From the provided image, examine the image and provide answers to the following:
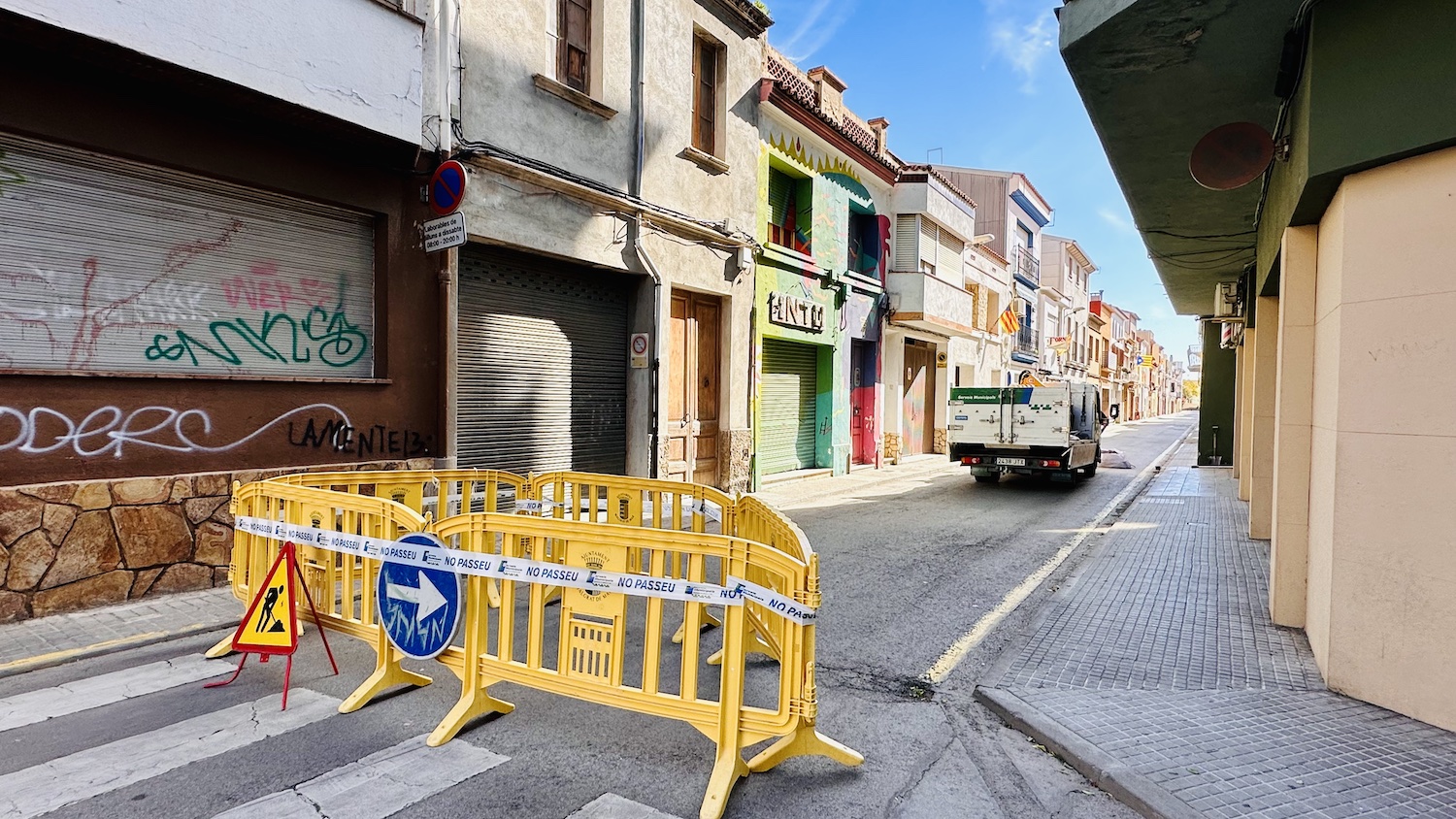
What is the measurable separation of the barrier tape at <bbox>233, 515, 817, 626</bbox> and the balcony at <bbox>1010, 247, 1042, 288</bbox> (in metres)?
31.2

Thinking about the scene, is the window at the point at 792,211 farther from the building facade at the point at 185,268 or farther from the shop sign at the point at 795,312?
the building facade at the point at 185,268

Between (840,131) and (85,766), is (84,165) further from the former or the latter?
(840,131)

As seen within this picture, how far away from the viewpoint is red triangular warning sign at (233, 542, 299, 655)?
4.21 m

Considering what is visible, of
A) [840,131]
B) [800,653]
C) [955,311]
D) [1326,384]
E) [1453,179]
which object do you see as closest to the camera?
[800,653]

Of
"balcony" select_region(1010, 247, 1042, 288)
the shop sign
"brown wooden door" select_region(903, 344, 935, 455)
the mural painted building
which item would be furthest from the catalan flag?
the shop sign

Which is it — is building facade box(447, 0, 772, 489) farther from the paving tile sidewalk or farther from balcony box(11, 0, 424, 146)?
the paving tile sidewalk

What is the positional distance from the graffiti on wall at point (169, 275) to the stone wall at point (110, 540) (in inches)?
38.5

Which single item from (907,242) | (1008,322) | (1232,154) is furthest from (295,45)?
(1008,322)

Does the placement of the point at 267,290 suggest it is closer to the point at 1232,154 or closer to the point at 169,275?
the point at 169,275

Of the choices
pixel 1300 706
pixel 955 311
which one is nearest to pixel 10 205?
pixel 1300 706

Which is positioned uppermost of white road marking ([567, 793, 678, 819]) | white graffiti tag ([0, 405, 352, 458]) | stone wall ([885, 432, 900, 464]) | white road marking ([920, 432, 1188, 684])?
white graffiti tag ([0, 405, 352, 458])

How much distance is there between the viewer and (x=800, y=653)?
330 centimetres

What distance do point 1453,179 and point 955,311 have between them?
696 inches

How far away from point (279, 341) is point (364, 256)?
127 cm
